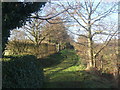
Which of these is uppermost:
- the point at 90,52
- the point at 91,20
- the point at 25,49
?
the point at 91,20

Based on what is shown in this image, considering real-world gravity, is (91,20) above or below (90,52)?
above

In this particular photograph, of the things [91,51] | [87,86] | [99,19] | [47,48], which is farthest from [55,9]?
[47,48]

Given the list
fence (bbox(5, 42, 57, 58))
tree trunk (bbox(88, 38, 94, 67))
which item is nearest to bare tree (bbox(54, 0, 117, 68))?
tree trunk (bbox(88, 38, 94, 67))

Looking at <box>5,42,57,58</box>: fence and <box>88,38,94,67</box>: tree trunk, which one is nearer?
<box>88,38,94,67</box>: tree trunk

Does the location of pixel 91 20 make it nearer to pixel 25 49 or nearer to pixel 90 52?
pixel 90 52

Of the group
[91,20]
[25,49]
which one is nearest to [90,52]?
[91,20]

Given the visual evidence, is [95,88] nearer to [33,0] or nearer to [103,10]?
[33,0]

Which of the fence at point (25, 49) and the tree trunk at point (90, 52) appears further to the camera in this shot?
the fence at point (25, 49)

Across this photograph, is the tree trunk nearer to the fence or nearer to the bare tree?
the bare tree

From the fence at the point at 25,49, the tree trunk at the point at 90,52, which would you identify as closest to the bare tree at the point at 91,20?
the tree trunk at the point at 90,52

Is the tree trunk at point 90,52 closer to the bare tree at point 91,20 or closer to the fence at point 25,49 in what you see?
the bare tree at point 91,20

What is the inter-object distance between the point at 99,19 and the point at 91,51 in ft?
8.32

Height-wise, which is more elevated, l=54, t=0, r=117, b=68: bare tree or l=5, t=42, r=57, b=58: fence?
l=54, t=0, r=117, b=68: bare tree

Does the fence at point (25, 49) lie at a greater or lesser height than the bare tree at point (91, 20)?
lesser
